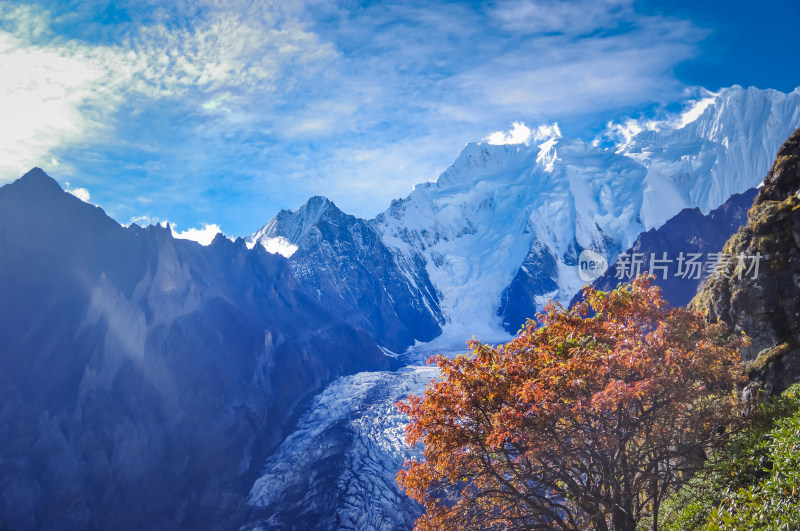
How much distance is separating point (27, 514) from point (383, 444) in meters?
45.0

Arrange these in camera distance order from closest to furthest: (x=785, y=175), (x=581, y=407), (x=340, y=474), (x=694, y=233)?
(x=581, y=407)
(x=785, y=175)
(x=340, y=474)
(x=694, y=233)

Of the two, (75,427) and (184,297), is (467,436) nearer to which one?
(75,427)

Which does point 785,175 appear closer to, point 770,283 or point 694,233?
point 770,283

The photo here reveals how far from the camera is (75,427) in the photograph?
65.7m

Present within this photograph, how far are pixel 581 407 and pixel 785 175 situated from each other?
2081 centimetres

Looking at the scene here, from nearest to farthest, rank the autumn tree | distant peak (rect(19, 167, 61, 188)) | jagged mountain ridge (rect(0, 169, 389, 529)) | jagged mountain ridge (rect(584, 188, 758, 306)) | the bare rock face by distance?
the autumn tree → the bare rock face → jagged mountain ridge (rect(0, 169, 389, 529)) → distant peak (rect(19, 167, 61, 188)) → jagged mountain ridge (rect(584, 188, 758, 306))

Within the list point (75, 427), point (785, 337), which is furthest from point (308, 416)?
point (785, 337)

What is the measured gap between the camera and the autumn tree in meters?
Answer: 12.2

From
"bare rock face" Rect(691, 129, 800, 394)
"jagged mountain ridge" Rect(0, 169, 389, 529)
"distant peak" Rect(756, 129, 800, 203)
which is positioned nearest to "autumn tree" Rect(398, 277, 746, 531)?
"bare rock face" Rect(691, 129, 800, 394)

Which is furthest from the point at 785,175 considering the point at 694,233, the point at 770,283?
the point at 694,233

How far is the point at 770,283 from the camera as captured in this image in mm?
21938

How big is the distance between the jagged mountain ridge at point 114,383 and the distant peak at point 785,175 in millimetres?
68665

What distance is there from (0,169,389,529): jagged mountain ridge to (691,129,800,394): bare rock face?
214 ft

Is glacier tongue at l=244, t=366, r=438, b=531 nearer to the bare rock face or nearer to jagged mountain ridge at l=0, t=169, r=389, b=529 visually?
jagged mountain ridge at l=0, t=169, r=389, b=529
